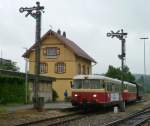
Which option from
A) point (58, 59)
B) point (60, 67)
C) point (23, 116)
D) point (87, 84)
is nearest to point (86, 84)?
point (87, 84)

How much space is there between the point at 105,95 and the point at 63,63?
3839 centimetres

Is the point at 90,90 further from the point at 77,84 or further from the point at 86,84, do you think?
the point at 77,84

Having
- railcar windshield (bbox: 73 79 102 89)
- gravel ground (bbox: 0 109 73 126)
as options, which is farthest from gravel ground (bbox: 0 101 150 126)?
railcar windshield (bbox: 73 79 102 89)

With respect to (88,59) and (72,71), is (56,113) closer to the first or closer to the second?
(72,71)

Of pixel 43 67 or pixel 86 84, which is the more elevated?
pixel 43 67

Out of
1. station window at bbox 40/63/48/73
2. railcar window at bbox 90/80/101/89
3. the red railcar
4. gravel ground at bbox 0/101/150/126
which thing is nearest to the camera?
gravel ground at bbox 0/101/150/126

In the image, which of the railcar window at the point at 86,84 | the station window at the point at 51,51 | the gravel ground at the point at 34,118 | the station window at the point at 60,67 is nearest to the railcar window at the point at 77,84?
the railcar window at the point at 86,84

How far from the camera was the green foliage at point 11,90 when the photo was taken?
4169cm

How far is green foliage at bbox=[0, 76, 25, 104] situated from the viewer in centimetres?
4169

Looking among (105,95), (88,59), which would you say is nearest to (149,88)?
(88,59)

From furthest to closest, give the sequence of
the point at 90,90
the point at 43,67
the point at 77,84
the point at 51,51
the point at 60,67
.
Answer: the point at 43,67 → the point at 51,51 → the point at 60,67 → the point at 77,84 → the point at 90,90

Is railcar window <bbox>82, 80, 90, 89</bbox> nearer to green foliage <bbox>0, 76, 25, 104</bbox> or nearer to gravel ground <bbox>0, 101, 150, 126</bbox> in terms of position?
gravel ground <bbox>0, 101, 150, 126</bbox>

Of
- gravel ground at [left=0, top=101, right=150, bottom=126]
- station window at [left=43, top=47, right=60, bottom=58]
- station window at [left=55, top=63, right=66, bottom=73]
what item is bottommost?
gravel ground at [left=0, top=101, right=150, bottom=126]

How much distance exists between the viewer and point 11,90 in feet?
143
